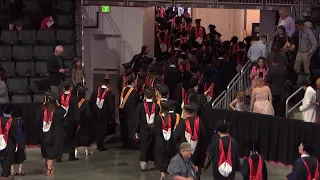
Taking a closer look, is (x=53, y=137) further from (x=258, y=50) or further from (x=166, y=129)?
(x=258, y=50)

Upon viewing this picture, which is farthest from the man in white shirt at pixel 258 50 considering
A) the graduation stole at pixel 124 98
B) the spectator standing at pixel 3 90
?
the spectator standing at pixel 3 90

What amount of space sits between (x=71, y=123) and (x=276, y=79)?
4780mm

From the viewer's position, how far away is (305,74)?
19797 mm

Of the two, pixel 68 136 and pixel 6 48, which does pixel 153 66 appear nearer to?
A: pixel 68 136

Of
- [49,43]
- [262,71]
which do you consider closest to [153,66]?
[262,71]

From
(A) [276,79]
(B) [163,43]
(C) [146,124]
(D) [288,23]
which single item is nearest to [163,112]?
(C) [146,124]

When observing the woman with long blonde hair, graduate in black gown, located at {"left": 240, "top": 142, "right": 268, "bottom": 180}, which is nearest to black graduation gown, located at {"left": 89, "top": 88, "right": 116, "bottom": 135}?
the woman with long blonde hair

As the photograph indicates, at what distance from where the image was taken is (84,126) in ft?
61.6

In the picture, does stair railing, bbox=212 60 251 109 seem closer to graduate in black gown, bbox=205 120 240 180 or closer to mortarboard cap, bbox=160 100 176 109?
mortarboard cap, bbox=160 100 176 109

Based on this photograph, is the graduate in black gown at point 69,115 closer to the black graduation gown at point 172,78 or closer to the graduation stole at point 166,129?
the graduation stole at point 166,129

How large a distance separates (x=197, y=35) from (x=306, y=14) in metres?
4.61

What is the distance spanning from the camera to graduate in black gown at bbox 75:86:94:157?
18125mm

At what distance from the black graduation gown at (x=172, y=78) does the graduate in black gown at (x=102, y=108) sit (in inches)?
80.1

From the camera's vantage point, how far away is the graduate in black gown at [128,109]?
19.0 m
